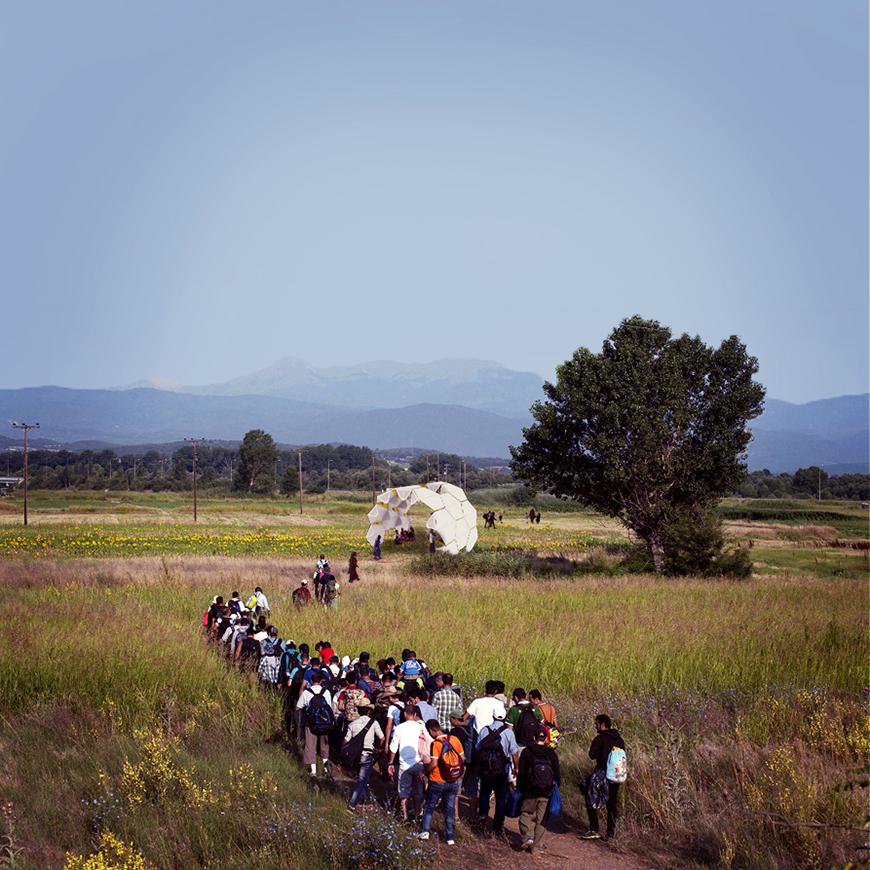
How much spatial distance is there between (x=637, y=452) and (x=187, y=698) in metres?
26.2

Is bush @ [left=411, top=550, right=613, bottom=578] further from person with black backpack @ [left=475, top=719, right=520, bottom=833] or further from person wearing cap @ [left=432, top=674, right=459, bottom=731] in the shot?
person with black backpack @ [left=475, top=719, right=520, bottom=833]

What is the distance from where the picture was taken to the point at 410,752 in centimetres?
1203

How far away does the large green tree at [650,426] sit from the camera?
40.4 meters

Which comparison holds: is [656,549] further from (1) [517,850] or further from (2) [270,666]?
(1) [517,850]

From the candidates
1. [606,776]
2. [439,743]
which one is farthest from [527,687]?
[439,743]

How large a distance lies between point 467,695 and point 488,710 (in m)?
4.35

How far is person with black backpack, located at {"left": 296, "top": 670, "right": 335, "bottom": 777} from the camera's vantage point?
45.1ft

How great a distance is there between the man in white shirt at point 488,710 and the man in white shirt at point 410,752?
112 cm

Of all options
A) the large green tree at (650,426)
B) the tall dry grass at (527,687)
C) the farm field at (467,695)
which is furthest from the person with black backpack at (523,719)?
the large green tree at (650,426)

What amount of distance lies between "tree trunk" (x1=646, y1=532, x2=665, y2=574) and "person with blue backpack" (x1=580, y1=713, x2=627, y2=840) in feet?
99.8

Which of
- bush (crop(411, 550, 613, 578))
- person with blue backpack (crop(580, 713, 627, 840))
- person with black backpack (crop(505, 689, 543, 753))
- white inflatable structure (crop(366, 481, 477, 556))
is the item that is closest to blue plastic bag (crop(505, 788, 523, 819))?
person with black backpack (crop(505, 689, 543, 753))

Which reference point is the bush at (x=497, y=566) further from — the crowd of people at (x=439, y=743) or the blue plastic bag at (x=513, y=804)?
the blue plastic bag at (x=513, y=804)

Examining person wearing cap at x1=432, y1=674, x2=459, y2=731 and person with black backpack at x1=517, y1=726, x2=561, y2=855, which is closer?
person with black backpack at x1=517, y1=726, x2=561, y2=855

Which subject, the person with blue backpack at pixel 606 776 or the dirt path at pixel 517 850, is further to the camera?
the person with blue backpack at pixel 606 776
